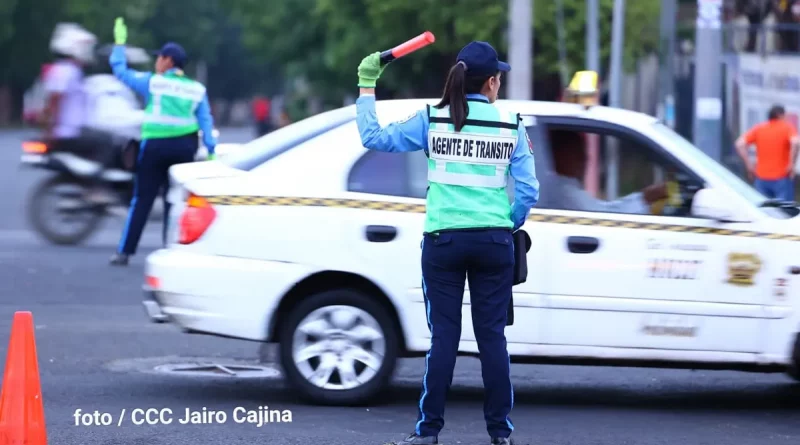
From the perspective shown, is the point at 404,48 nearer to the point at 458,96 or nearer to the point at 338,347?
the point at 458,96

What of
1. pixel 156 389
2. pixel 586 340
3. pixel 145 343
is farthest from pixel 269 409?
pixel 145 343

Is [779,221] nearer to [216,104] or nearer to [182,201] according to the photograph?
[182,201]

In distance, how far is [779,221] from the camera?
741cm

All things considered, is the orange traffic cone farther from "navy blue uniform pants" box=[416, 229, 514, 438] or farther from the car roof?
the car roof

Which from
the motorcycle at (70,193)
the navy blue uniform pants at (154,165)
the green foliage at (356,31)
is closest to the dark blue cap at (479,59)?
the navy blue uniform pants at (154,165)

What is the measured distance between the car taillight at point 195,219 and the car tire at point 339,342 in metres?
0.61

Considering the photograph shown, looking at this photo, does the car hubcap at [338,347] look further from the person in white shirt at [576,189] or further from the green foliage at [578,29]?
the green foliage at [578,29]

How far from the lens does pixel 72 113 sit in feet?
48.8

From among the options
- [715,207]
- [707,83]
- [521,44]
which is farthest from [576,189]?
[521,44]

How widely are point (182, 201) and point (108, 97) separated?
26.1 feet

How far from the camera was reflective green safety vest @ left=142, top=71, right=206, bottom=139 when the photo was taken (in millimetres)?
11719

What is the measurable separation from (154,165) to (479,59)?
641 centimetres

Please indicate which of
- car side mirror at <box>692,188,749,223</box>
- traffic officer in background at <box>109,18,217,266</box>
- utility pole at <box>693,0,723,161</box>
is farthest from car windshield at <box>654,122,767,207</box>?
utility pole at <box>693,0,723,161</box>

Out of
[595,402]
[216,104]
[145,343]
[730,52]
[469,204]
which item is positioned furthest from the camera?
[216,104]
